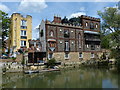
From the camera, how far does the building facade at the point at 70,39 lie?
1166 inches

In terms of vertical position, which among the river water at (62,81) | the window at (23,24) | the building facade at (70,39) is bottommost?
the river water at (62,81)

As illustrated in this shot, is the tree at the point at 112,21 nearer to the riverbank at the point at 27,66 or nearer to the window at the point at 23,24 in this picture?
the riverbank at the point at 27,66

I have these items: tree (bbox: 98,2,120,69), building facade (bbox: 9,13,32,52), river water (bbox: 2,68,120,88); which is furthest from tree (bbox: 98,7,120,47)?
building facade (bbox: 9,13,32,52)

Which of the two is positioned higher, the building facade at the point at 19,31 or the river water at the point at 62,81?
the building facade at the point at 19,31

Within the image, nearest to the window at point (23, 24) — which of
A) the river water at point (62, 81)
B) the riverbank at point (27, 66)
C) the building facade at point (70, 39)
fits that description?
the building facade at point (70, 39)

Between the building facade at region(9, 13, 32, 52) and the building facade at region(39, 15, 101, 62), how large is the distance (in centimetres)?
457

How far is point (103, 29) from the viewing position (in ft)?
89.8

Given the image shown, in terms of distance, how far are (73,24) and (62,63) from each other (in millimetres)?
10153

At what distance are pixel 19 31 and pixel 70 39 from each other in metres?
12.6

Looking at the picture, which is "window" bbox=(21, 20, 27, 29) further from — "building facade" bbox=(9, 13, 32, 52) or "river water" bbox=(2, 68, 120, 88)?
"river water" bbox=(2, 68, 120, 88)

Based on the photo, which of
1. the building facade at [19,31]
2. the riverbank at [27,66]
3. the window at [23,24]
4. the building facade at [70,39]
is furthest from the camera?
the window at [23,24]

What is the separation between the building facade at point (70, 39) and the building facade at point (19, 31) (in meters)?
4.57

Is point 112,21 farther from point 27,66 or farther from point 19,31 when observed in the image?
point 19,31

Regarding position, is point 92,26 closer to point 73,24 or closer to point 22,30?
point 73,24
